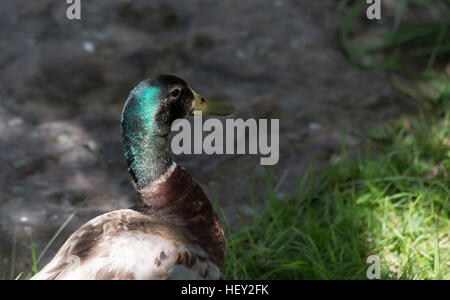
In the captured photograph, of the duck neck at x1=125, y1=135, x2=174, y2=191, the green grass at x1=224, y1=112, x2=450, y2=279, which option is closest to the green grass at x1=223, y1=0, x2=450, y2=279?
the green grass at x1=224, y1=112, x2=450, y2=279

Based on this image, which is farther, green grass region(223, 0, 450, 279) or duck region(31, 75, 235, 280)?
green grass region(223, 0, 450, 279)

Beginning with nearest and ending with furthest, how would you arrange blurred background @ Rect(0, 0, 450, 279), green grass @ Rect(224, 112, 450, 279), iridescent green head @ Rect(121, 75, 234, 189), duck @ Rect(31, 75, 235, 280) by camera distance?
duck @ Rect(31, 75, 235, 280) < iridescent green head @ Rect(121, 75, 234, 189) < green grass @ Rect(224, 112, 450, 279) < blurred background @ Rect(0, 0, 450, 279)

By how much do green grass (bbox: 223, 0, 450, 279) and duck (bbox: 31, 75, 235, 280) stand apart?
47 cm

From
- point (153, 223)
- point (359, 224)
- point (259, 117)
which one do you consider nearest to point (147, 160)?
point (153, 223)

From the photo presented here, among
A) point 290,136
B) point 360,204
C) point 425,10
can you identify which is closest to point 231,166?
point 290,136

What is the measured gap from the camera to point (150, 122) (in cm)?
200

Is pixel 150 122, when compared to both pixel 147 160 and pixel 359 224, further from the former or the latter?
pixel 359 224

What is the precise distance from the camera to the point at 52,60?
368 centimetres

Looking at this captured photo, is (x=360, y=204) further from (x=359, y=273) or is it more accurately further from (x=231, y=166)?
(x=231, y=166)

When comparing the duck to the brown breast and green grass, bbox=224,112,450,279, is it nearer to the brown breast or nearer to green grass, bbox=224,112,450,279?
the brown breast

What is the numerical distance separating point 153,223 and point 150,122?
36 centimetres

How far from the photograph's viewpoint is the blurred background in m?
2.52

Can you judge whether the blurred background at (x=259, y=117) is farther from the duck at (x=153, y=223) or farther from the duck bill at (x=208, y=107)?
the duck bill at (x=208, y=107)

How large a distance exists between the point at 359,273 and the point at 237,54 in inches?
85.5
